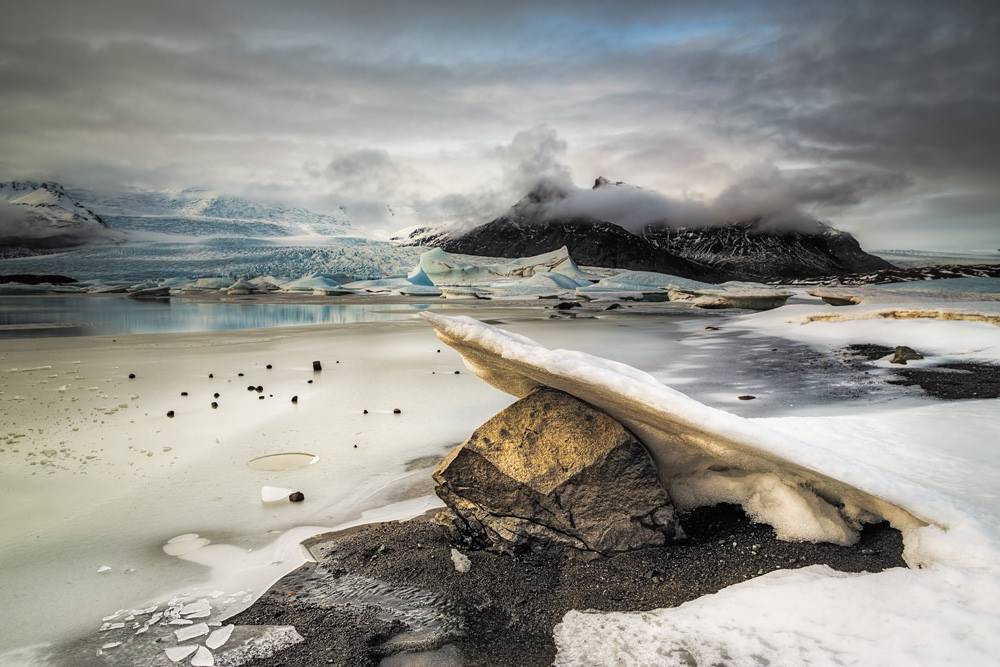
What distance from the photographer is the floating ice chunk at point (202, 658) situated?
2.33m

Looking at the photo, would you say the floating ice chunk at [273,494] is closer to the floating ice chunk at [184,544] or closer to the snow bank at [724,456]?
the floating ice chunk at [184,544]

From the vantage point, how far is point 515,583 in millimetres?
2922

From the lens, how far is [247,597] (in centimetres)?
287

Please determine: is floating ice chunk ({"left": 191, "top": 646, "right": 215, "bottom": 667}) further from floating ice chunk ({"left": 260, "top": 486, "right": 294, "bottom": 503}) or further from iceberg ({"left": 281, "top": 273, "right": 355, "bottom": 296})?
iceberg ({"left": 281, "top": 273, "right": 355, "bottom": 296})

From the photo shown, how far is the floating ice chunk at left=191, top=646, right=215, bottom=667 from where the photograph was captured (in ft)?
7.66

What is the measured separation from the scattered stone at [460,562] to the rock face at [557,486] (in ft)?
0.53

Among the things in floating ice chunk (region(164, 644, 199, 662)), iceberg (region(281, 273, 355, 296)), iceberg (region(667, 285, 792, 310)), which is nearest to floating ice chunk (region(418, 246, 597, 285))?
iceberg (region(281, 273, 355, 296))

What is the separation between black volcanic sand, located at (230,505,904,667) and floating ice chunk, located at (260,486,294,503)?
1005mm

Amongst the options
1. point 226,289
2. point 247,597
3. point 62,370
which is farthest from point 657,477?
point 226,289

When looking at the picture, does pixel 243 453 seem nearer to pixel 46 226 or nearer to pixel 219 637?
pixel 219 637

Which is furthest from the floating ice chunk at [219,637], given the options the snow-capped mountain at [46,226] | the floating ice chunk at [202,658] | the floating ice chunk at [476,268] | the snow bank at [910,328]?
the snow-capped mountain at [46,226]

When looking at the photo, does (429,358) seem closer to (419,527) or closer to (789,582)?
(419,527)

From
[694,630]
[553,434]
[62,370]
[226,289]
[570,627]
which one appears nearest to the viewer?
[694,630]

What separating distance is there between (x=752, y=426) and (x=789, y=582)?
0.81 m
